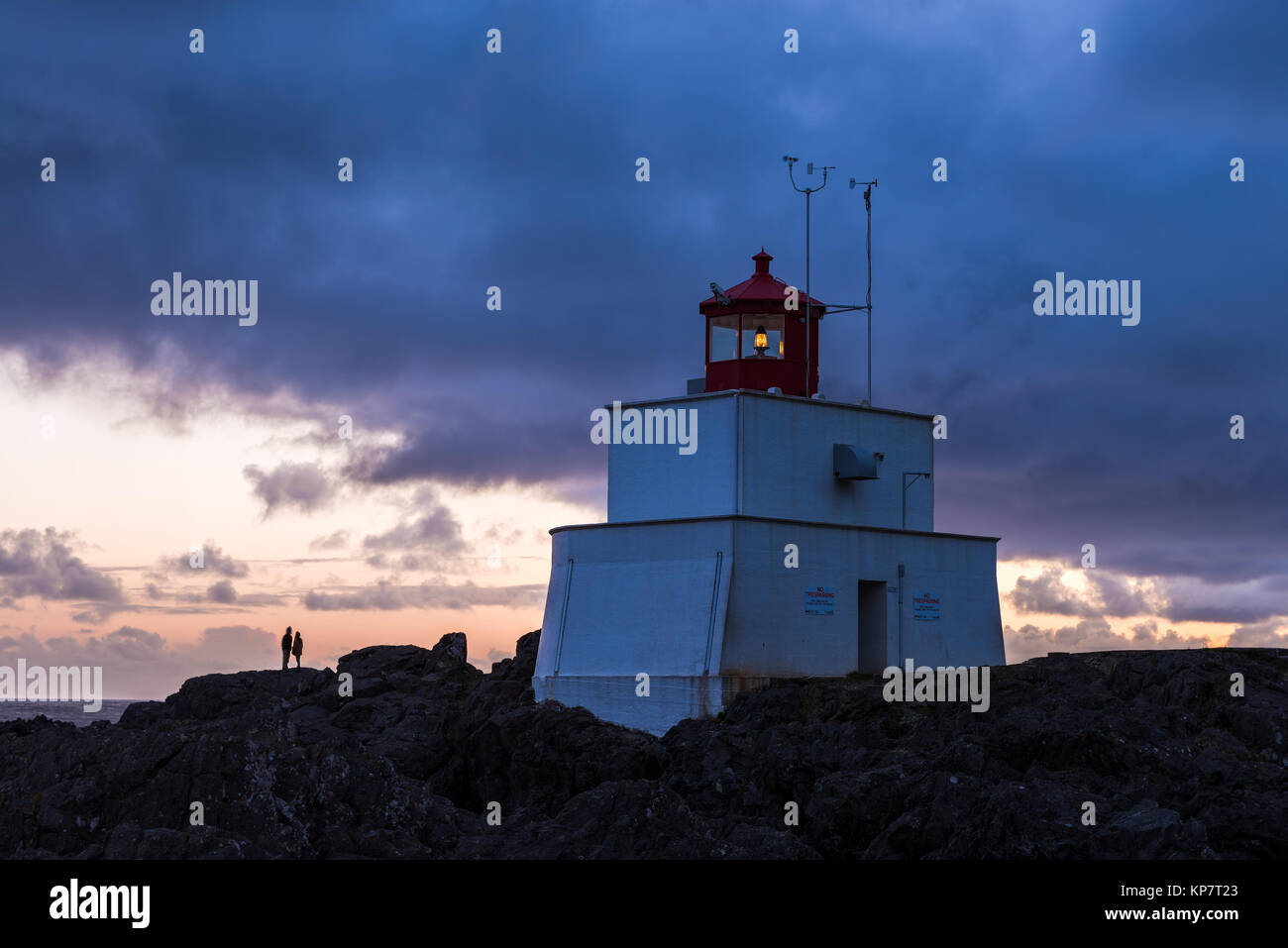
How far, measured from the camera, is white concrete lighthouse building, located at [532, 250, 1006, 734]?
23438mm

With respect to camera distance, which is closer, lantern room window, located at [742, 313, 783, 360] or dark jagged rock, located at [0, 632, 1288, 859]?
dark jagged rock, located at [0, 632, 1288, 859]

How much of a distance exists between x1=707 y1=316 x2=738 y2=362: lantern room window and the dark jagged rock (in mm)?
6354

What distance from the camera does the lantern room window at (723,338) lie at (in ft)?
85.8

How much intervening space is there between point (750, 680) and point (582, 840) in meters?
10.1

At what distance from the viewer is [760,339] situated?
26000mm

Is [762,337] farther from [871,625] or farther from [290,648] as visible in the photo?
[290,648]

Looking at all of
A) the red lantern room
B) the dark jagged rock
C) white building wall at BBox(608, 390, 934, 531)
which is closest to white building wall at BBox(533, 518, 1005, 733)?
white building wall at BBox(608, 390, 934, 531)

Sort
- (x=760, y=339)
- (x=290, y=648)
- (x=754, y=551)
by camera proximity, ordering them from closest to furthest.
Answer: (x=754, y=551)
(x=760, y=339)
(x=290, y=648)

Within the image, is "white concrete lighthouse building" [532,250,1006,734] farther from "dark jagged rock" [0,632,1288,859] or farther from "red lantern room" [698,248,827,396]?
"dark jagged rock" [0,632,1288,859]

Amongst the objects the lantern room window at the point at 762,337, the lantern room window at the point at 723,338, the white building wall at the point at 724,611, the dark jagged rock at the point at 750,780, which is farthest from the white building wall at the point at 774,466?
the dark jagged rock at the point at 750,780

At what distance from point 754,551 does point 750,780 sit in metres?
6.89

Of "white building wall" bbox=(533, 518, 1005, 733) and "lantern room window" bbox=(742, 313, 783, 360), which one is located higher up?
"lantern room window" bbox=(742, 313, 783, 360)

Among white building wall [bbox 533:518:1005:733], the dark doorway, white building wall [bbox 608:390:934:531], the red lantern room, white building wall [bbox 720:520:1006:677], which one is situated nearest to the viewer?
white building wall [bbox 533:518:1005:733]

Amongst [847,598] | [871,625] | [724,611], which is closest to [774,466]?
[847,598]
